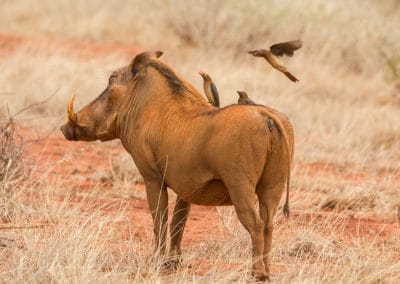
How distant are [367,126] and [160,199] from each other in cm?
697

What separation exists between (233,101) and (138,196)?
4.65 metres

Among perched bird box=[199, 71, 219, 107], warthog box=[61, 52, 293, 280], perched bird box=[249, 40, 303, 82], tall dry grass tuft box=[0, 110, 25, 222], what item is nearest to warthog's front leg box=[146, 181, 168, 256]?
warthog box=[61, 52, 293, 280]

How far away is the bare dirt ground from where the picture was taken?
23.9ft

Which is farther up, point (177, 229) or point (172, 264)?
point (177, 229)

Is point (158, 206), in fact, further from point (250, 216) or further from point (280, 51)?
point (280, 51)

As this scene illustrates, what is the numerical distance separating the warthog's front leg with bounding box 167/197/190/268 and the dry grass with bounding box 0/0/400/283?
0.43 ft

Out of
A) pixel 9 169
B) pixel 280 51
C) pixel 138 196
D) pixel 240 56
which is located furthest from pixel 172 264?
pixel 240 56

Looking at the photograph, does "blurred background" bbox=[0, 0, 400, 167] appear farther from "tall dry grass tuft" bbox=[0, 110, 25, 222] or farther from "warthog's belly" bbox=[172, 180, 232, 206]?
"warthog's belly" bbox=[172, 180, 232, 206]

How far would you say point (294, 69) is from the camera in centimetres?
1608

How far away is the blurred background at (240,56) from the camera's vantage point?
41.1ft

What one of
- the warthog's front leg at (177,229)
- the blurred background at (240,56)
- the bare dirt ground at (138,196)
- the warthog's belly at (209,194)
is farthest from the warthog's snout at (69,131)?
the blurred background at (240,56)

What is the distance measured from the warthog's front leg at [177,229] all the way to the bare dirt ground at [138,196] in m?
0.14

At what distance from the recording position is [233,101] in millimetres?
13375

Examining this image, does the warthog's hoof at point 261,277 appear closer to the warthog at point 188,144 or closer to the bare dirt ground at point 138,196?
the warthog at point 188,144
